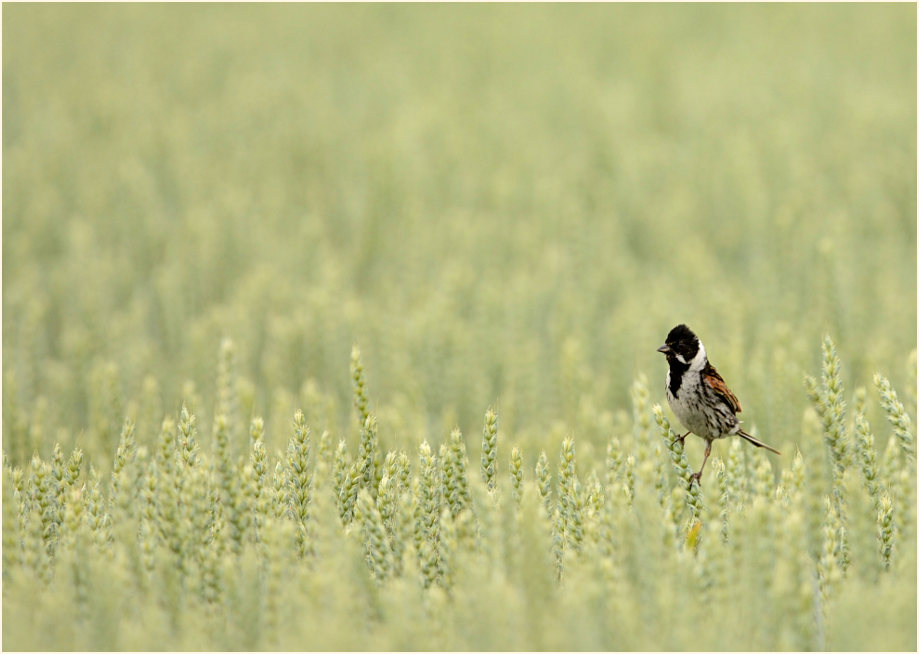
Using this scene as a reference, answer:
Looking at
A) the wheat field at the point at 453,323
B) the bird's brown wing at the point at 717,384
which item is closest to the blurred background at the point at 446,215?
the wheat field at the point at 453,323

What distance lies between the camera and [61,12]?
14719 mm

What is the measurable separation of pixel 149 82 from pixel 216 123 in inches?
68.5

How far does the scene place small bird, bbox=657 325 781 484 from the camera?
3.06m

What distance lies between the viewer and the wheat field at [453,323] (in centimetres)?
233

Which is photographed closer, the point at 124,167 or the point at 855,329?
the point at 855,329

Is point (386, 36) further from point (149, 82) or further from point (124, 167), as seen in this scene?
point (124, 167)

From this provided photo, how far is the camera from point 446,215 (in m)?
8.47

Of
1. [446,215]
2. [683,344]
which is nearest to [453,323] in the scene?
[446,215]

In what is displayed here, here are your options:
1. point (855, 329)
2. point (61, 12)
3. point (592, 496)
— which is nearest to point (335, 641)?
point (592, 496)

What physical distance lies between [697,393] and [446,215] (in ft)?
18.5

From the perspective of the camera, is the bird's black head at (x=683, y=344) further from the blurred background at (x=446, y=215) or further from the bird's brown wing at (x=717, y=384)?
the blurred background at (x=446, y=215)

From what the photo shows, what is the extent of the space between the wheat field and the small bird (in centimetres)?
12

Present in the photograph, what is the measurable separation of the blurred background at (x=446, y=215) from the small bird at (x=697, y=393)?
58 cm

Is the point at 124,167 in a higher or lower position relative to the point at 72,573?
higher
